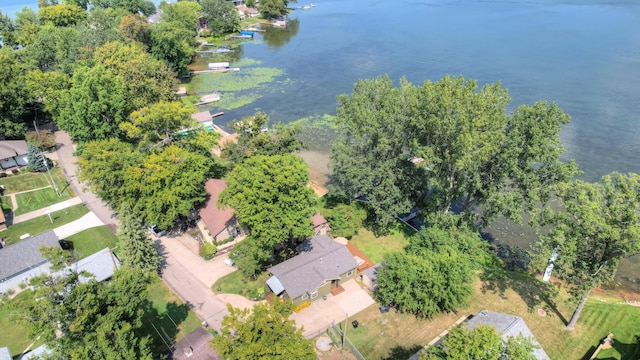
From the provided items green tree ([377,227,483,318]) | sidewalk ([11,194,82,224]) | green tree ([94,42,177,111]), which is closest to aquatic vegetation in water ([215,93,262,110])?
green tree ([94,42,177,111])

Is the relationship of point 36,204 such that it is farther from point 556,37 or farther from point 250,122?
point 556,37

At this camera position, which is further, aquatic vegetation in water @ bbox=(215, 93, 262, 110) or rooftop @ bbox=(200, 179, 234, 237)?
aquatic vegetation in water @ bbox=(215, 93, 262, 110)

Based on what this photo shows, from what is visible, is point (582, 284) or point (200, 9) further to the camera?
point (200, 9)

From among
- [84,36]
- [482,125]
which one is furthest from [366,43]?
[482,125]

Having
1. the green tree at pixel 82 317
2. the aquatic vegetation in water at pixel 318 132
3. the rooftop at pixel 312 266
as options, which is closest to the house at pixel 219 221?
the rooftop at pixel 312 266

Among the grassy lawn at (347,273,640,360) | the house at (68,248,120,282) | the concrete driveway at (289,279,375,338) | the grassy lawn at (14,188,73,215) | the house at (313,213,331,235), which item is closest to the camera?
the grassy lawn at (347,273,640,360)

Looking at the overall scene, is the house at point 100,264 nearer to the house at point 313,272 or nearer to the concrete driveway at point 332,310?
the house at point 313,272

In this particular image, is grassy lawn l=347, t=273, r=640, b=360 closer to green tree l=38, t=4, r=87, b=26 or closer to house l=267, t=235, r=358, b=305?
house l=267, t=235, r=358, b=305
